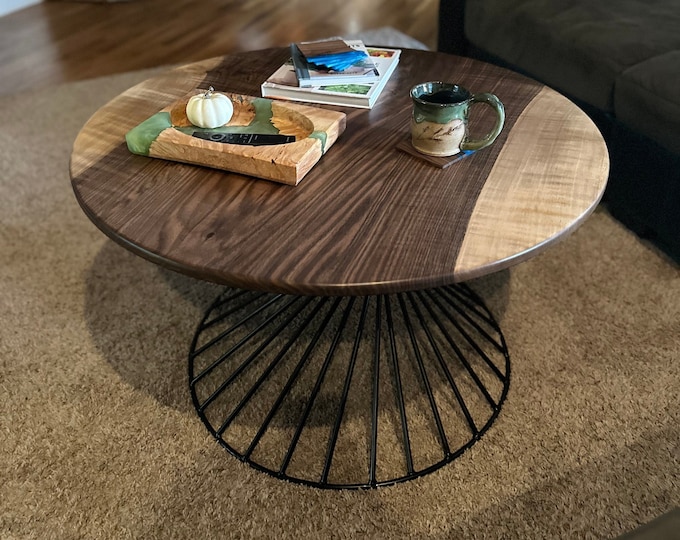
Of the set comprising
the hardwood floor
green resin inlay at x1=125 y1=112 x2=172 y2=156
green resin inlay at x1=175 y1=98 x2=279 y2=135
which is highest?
green resin inlay at x1=125 y1=112 x2=172 y2=156

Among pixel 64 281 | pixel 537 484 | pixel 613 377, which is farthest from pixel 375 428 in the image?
pixel 64 281

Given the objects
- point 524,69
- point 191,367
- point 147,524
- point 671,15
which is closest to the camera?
point 147,524

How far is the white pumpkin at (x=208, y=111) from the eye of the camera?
0.99 m

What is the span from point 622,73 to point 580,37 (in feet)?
0.65

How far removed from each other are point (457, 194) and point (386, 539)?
55 cm

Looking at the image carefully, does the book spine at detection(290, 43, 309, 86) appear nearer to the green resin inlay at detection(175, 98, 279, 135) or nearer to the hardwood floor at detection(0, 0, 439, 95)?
the green resin inlay at detection(175, 98, 279, 135)

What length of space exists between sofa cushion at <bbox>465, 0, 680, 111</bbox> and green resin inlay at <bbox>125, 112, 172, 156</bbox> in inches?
44.5

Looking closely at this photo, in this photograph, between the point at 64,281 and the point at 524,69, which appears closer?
the point at 64,281

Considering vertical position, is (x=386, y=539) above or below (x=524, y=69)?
below

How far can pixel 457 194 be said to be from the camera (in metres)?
0.86

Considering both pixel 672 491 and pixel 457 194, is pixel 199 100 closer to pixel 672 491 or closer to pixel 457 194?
pixel 457 194

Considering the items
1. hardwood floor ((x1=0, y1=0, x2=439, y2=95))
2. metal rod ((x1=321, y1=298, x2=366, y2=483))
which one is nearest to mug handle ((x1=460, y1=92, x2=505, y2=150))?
metal rod ((x1=321, y1=298, x2=366, y2=483))

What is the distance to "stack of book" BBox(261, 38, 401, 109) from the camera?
112 cm

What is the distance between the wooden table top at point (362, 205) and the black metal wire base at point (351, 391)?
22 cm
